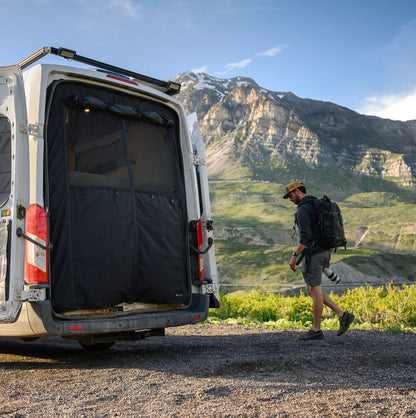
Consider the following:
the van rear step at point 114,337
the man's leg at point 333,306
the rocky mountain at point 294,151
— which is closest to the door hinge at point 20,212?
the van rear step at point 114,337

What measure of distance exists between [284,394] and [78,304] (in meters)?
2.30

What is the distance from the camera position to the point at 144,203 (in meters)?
6.11

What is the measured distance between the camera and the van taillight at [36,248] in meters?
4.87

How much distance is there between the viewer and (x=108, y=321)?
5387mm

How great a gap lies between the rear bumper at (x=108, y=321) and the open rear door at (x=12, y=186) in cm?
22

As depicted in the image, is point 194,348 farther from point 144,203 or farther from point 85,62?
point 85,62

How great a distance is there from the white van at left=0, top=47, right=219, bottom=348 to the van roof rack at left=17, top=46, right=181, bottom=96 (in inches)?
0.5

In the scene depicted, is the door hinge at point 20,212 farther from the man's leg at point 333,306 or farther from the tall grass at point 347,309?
the tall grass at point 347,309

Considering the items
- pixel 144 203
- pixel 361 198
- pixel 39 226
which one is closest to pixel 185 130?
pixel 144 203

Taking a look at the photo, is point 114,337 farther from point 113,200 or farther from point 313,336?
point 313,336

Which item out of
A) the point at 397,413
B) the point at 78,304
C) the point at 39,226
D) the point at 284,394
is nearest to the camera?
the point at 397,413

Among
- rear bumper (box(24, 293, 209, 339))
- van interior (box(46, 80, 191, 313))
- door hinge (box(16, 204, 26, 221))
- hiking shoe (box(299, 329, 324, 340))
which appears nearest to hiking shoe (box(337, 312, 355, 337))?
hiking shoe (box(299, 329, 324, 340))

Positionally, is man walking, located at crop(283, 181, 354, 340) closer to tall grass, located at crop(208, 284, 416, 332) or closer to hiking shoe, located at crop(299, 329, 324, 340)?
hiking shoe, located at crop(299, 329, 324, 340)

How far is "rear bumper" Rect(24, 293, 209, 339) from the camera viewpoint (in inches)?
191
